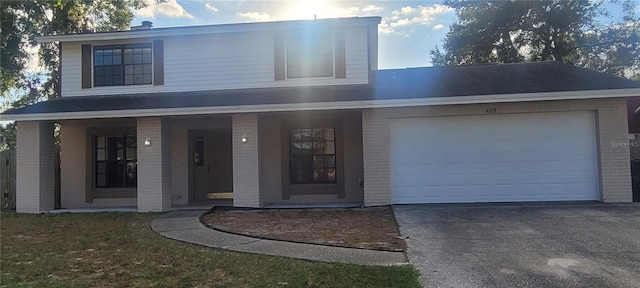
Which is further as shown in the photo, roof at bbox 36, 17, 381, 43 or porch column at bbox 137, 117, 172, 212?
roof at bbox 36, 17, 381, 43

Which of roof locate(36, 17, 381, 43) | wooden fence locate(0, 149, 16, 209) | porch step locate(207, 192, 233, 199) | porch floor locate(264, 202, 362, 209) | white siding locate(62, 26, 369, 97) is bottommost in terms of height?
porch floor locate(264, 202, 362, 209)

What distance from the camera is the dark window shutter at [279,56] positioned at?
1277 centimetres

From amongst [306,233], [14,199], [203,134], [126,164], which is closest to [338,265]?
[306,233]

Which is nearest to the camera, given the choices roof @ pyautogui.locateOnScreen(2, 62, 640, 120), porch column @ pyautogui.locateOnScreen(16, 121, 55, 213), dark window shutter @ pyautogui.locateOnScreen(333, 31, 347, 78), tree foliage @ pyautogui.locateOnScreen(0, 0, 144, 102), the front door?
roof @ pyautogui.locateOnScreen(2, 62, 640, 120)

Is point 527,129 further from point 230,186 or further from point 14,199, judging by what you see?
point 14,199

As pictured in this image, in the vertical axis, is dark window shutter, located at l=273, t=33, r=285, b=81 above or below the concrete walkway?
above

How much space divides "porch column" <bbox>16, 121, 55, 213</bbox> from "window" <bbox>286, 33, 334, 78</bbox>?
6882 mm

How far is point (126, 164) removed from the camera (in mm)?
13859

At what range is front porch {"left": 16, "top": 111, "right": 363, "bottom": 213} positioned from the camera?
38.6ft

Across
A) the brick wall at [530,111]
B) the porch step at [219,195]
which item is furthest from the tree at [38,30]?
the brick wall at [530,111]

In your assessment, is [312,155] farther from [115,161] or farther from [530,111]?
[115,161]

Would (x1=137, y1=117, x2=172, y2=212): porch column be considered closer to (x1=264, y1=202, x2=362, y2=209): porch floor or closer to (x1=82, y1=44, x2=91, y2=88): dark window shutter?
(x1=264, y1=202, x2=362, y2=209): porch floor

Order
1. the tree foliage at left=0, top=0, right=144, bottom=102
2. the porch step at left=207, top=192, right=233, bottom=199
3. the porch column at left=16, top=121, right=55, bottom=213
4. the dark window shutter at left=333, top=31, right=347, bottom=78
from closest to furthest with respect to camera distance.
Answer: the porch column at left=16, top=121, right=55, bottom=213 < the dark window shutter at left=333, top=31, right=347, bottom=78 < the porch step at left=207, top=192, right=233, bottom=199 < the tree foliage at left=0, top=0, right=144, bottom=102

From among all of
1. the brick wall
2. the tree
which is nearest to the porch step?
the brick wall
